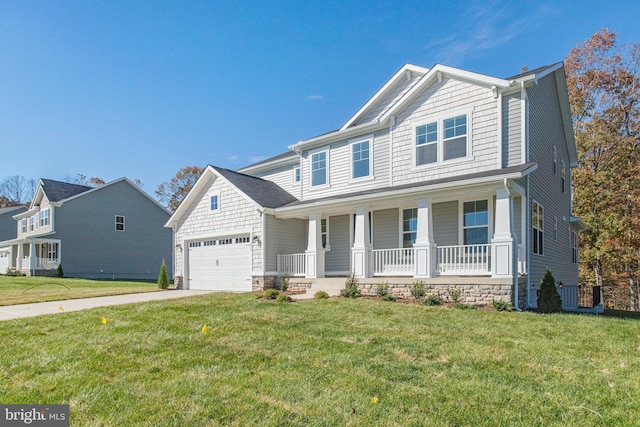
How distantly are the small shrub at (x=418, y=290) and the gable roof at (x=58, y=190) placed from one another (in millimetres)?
28018

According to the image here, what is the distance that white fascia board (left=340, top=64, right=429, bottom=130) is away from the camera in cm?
1395

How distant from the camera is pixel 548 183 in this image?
13039 mm

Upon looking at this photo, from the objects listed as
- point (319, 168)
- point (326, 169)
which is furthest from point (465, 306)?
point (319, 168)

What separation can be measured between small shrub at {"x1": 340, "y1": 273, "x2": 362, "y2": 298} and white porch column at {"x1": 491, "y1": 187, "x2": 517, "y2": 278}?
366 cm

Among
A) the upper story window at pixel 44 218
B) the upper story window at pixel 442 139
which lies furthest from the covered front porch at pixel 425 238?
the upper story window at pixel 44 218

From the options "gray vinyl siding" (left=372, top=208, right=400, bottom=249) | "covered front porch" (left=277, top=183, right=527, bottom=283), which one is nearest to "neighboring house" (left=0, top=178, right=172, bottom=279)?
"covered front porch" (left=277, top=183, right=527, bottom=283)

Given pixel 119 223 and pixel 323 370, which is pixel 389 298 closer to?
pixel 323 370

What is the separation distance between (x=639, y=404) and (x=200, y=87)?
1631 cm

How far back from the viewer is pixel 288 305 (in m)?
9.35

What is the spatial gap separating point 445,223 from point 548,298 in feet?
11.5

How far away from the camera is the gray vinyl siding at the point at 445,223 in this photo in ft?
39.2

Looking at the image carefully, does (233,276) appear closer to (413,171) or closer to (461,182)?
(413,171)

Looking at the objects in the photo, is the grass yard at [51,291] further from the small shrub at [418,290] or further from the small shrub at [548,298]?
the small shrub at [548,298]

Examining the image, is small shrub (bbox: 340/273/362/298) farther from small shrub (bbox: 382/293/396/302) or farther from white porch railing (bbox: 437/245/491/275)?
white porch railing (bbox: 437/245/491/275)
